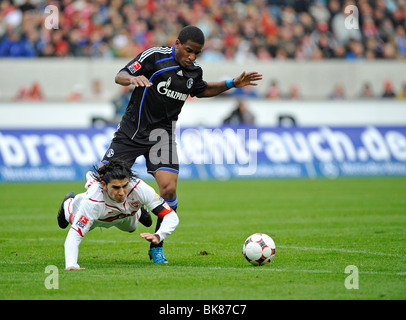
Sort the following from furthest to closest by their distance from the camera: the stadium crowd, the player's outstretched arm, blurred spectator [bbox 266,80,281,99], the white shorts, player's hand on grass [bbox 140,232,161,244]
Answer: the stadium crowd, blurred spectator [bbox 266,80,281,99], the player's outstretched arm, the white shorts, player's hand on grass [bbox 140,232,161,244]

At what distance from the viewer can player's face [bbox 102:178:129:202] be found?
7871mm

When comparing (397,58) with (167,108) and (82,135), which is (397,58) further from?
(167,108)

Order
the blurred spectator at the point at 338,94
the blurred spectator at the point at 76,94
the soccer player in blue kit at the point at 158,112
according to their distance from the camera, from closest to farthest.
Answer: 1. the soccer player in blue kit at the point at 158,112
2. the blurred spectator at the point at 76,94
3. the blurred spectator at the point at 338,94

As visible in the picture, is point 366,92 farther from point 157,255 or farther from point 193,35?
point 157,255

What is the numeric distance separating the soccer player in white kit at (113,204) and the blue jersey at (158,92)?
0.93 m

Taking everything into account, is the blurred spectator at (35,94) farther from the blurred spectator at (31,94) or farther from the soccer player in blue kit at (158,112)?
the soccer player in blue kit at (158,112)

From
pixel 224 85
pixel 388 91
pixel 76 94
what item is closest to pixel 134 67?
pixel 224 85

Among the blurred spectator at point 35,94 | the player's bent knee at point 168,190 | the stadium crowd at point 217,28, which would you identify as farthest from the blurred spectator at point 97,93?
the player's bent knee at point 168,190

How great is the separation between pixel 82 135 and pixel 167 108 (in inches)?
514

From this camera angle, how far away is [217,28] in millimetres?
28141

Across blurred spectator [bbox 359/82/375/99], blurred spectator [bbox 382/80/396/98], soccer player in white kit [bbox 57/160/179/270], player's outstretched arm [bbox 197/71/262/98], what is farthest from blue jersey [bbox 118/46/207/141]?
blurred spectator [bbox 382/80/396/98]

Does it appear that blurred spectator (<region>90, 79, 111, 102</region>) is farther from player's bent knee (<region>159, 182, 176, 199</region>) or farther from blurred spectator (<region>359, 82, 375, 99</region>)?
player's bent knee (<region>159, 182, 176, 199</region>)

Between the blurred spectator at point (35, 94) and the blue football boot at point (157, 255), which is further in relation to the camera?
the blurred spectator at point (35, 94)

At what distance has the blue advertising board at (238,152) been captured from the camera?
2147cm
